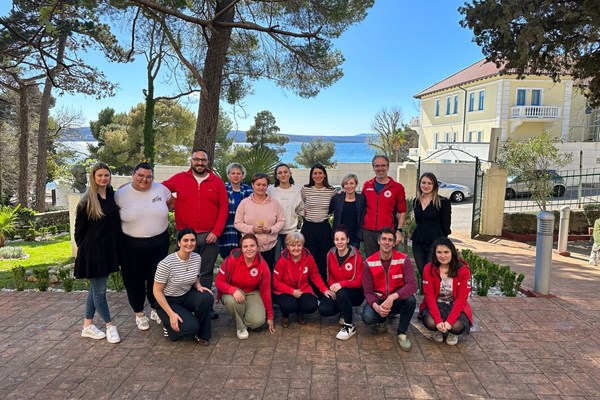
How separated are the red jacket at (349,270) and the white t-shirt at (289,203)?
682 mm

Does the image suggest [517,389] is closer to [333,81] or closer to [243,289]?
[243,289]

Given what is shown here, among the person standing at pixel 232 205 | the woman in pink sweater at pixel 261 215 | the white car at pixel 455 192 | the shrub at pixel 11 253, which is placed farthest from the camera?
the white car at pixel 455 192

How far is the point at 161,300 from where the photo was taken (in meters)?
4.00

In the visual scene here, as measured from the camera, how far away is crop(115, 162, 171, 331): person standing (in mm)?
4129

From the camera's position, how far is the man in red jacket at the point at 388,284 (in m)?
4.12

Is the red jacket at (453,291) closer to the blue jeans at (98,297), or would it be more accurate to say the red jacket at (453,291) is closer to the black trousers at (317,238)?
the black trousers at (317,238)

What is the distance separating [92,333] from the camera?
4.21 metres

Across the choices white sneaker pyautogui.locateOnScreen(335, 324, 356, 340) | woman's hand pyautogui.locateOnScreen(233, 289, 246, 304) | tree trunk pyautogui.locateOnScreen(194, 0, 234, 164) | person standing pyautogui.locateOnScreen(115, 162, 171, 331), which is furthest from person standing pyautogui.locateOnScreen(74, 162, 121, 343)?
tree trunk pyautogui.locateOnScreen(194, 0, 234, 164)

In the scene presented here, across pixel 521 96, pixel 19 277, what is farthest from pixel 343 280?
pixel 521 96

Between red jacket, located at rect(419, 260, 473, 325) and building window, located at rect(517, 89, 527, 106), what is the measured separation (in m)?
29.2

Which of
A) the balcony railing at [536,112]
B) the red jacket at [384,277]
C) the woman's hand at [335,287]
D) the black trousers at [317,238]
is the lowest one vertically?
the woman's hand at [335,287]

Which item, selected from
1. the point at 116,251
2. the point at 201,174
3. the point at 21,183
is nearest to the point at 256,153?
the point at 201,174

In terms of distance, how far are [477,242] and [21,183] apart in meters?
18.0

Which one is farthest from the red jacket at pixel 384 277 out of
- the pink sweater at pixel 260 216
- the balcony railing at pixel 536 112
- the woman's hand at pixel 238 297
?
the balcony railing at pixel 536 112
